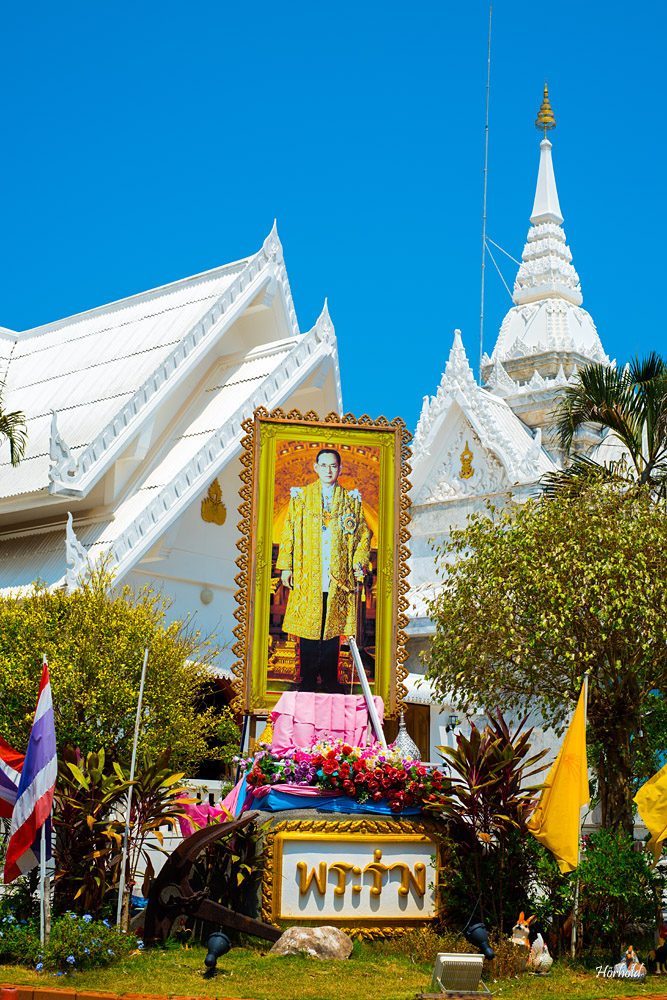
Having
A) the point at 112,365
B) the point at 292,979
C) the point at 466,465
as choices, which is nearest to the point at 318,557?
the point at 292,979

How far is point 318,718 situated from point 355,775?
7.48 feet

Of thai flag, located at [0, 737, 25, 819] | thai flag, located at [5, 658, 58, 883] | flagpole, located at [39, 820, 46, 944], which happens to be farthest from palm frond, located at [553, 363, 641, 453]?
flagpole, located at [39, 820, 46, 944]

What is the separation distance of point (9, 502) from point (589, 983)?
1532 centimetres

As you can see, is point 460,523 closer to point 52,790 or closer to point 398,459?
point 398,459

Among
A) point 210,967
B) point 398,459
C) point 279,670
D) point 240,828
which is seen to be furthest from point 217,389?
point 210,967

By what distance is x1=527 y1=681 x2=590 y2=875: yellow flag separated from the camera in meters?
11.4

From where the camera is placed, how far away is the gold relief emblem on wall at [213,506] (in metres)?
23.7

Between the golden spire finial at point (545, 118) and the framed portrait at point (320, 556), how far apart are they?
103 feet

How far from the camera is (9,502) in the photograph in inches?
894

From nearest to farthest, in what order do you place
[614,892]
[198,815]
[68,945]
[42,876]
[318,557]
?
[68,945], [42,876], [614,892], [198,815], [318,557]

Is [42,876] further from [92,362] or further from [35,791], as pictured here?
[92,362]

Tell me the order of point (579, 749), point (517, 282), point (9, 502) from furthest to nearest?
point (517, 282) → point (9, 502) → point (579, 749)

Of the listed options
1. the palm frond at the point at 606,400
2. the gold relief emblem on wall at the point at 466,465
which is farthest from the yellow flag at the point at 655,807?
the gold relief emblem on wall at the point at 466,465

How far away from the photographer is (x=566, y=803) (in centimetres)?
1155
